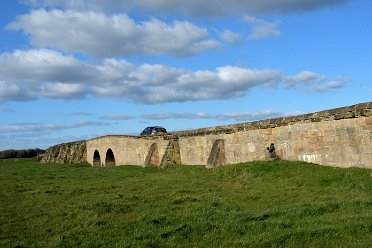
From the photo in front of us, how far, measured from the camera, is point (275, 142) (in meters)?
14.6

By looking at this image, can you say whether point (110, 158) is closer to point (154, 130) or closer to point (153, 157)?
point (154, 130)

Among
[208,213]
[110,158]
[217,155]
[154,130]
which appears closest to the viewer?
[208,213]

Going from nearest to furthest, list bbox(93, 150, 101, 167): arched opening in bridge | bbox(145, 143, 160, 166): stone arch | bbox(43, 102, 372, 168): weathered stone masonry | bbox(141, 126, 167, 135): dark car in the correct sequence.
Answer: bbox(43, 102, 372, 168): weathered stone masonry
bbox(145, 143, 160, 166): stone arch
bbox(141, 126, 167, 135): dark car
bbox(93, 150, 101, 167): arched opening in bridge

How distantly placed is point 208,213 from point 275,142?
24.1ft

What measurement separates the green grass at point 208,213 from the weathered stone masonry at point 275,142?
642mm

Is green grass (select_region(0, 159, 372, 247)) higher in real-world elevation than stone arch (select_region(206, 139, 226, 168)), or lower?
lower

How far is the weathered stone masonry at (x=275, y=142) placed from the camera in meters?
11.3

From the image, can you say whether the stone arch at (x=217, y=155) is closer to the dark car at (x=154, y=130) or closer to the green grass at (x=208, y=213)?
A: the green grass at (x=208, y=213)

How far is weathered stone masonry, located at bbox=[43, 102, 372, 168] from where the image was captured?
37.0ft

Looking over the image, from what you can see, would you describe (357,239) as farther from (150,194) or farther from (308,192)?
(150,194)

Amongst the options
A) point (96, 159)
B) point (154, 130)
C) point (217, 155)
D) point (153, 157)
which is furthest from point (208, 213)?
point (96, 159)

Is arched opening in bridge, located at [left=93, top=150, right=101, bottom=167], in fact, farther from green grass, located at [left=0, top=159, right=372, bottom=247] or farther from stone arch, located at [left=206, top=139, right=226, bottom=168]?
green grass, located at [left=0, top=159, right=372, bottom=247]

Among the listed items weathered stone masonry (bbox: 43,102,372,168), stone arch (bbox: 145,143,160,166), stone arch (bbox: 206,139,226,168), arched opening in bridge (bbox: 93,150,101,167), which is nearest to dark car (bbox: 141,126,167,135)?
arched opening in bridge (bbox: 93,150,101,167)

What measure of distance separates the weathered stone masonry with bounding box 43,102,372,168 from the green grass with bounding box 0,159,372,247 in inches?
25.3
